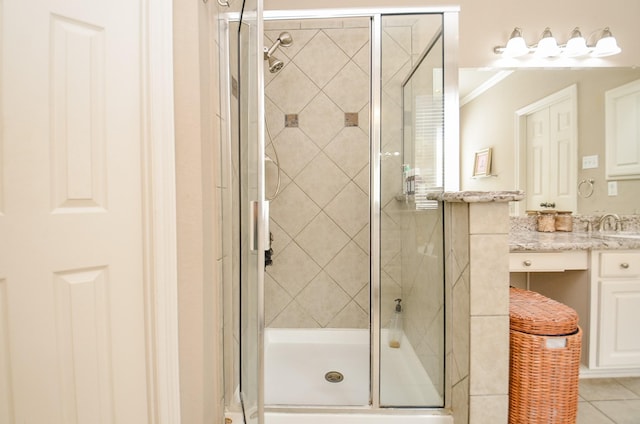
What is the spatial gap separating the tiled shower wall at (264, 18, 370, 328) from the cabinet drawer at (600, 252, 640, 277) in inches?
52.8

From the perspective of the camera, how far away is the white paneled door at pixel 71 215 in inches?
32.4

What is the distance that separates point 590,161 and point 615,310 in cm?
94

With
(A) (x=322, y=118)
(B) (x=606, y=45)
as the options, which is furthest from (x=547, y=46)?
(A) (x=322, y=118)

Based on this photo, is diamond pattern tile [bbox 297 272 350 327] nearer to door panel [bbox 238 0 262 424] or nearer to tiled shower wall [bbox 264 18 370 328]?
tiled shower wall [bbox 264 18 370 328]

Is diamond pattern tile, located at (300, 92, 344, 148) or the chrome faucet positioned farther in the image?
diamond pattern tile, located at (300, 92, 344, 148)

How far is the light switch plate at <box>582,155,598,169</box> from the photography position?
1.96m

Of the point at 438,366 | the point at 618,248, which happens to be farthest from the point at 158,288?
the point at 618,248

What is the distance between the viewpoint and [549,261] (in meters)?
1.64

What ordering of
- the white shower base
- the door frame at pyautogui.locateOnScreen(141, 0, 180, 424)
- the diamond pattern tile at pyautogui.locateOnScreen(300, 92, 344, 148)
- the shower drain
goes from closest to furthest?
the door frame at pyautogui.locateOnScreen(141, 0, 180, 424) < the white shower base < the shower drain < the diamond pattern tile at pyautogui.locateOnScreen(300, 92, 344, 148)

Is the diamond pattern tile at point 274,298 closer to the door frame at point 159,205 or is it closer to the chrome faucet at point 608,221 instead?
the door frame at point 159,205

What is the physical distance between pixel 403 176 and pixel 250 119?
0.97 m

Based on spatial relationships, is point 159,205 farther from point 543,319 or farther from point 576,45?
point 576,45

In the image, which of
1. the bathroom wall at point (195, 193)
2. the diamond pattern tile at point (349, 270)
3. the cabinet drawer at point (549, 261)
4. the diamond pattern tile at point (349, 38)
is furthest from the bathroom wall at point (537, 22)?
the bathroom wall at point (195, 193)

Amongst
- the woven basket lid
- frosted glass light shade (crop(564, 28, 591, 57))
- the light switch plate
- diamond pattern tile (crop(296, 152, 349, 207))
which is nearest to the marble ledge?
the woven basket lid
